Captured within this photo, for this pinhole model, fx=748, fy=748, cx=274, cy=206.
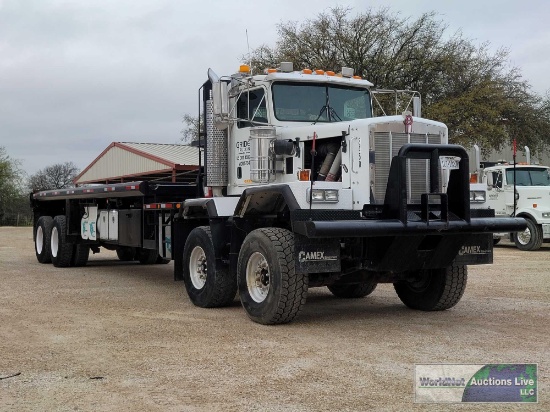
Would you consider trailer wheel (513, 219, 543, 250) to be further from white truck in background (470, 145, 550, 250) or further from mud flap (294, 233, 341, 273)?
mud flap (294, 233, 341, 273)

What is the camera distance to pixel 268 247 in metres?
8.33

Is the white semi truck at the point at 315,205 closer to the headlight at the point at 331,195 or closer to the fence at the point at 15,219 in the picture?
the headlight at the point at 331,195

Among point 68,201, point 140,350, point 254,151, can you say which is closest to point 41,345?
point 140,350

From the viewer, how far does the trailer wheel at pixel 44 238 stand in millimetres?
16703

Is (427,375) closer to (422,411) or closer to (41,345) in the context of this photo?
(422,411)

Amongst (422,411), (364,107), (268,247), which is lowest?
(422,411)

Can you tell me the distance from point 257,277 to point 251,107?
2502mm

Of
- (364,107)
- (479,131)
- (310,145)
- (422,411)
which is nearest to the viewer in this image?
(422,411)

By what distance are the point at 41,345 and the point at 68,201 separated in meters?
8.90

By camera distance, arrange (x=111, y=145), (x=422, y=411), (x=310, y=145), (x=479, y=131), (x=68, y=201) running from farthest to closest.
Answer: (x=479, y=131) → (x=111, y=145) → (x=68, y=201) → (x=310, y=145) → (x=422, y=411)

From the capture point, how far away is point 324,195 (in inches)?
320

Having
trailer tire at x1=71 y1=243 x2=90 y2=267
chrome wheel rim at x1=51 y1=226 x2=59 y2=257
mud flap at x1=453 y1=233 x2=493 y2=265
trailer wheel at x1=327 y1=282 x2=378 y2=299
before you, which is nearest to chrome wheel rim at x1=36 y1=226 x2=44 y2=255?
chrome wheel rim at x1=51 y1=226 x2=59 y2=257

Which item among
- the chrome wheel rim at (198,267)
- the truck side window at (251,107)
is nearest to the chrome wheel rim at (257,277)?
the chrome wheel rim at (198,267)

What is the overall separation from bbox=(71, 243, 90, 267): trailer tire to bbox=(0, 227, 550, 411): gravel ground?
378cm
